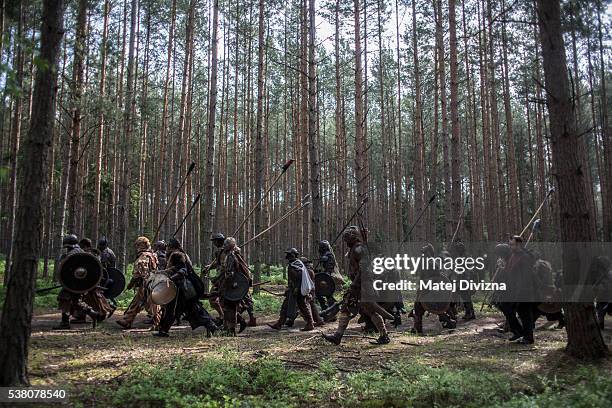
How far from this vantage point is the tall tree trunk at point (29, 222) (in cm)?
496

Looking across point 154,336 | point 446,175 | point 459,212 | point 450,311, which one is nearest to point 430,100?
point 446,175

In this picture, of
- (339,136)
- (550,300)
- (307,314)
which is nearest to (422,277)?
(550,300)

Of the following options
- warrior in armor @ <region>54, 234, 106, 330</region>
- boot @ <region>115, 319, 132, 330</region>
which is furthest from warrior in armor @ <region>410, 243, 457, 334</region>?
warrior in armor @ <region>54, 234, 106, 330</region>

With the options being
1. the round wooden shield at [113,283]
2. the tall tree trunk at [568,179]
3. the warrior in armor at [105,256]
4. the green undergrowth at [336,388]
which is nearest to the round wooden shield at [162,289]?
the green undergrowth at [336,388]

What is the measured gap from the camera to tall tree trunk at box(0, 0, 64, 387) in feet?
16.3

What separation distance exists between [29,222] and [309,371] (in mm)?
4129

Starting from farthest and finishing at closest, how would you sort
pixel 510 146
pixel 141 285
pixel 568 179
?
pixel 510 146 < pixel 141 285 < pixel 568 179

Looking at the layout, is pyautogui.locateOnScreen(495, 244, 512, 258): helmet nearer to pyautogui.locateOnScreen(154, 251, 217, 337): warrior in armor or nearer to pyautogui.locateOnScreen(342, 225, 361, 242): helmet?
pyautogui.locateOnScreen(342, 225, 361, 242): helmet

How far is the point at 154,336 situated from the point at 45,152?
5188mm

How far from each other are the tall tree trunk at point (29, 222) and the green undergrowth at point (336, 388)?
886 mm

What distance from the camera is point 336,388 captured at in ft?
19.2

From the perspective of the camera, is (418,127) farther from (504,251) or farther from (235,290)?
(235,290)

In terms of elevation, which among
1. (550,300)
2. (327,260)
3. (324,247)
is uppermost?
(324,247)

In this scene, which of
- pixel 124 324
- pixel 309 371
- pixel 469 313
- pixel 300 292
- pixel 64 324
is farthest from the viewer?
pixel 469 313
